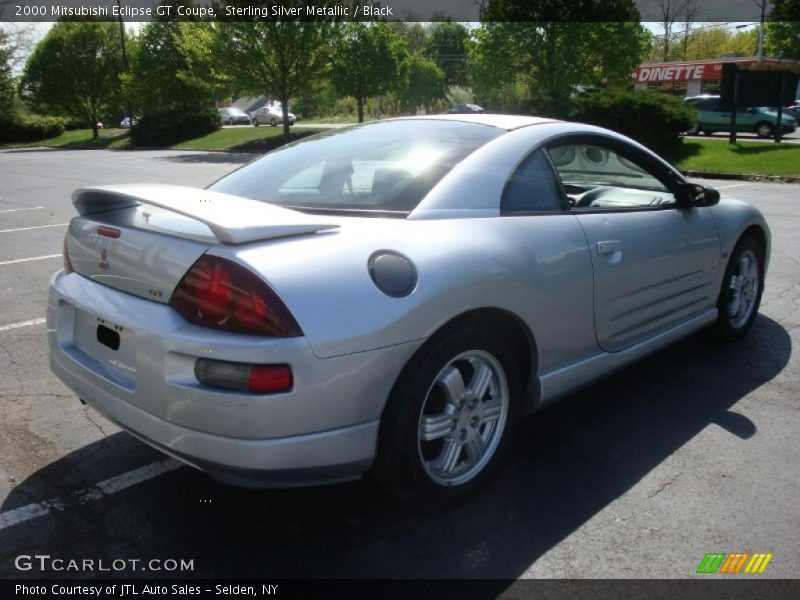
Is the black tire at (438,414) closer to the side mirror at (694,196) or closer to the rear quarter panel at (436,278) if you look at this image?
the rear quarter panel at (436,278)

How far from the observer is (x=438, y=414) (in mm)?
2812

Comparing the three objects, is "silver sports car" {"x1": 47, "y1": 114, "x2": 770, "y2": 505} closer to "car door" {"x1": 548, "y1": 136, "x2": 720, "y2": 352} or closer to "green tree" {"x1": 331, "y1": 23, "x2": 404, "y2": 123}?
"car door" {"x1": 548, "y1": 136, "x2": 720, "y2": 352}

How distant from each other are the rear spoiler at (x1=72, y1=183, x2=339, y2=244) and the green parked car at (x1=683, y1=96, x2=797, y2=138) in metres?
29.8

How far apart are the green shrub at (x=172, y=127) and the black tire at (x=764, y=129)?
88.9ft

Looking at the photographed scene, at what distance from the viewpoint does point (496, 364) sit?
9.66 feet

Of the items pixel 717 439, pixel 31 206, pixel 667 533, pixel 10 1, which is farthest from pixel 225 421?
pixel 10 1

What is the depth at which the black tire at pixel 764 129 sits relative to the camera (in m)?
29.3

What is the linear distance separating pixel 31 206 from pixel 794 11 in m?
48.7

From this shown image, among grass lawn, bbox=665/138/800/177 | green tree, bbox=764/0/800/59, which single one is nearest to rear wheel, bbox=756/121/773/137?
grass lawn, bbox=665/138/800/177

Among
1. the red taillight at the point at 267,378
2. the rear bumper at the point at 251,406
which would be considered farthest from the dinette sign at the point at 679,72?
the red taillight at the point at 267,378

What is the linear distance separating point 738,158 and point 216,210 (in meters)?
19.8

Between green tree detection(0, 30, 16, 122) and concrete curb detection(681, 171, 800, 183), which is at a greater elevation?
green tree detection(0, 30, 16, 122)

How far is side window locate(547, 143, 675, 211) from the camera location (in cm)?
393

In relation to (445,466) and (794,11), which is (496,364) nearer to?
(445,466)
